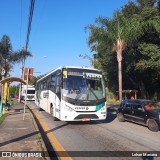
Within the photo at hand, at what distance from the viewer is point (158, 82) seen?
36.9 metres

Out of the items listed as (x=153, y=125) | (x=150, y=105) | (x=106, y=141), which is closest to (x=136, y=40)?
(x=150, y=105)

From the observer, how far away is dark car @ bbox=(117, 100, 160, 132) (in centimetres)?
1214

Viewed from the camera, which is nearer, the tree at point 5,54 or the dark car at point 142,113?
the dark car at point 142,113

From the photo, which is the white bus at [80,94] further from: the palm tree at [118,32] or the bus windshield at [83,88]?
the palm tree at [118,32]

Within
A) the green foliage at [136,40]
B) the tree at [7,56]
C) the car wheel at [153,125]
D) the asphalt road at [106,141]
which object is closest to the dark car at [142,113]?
the car wheel at [153,125]

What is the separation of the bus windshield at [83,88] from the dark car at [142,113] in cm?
192

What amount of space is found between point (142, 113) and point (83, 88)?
10.8ft

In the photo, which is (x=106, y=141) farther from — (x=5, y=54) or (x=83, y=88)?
(x=5, y=54)

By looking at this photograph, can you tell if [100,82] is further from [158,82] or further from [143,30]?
[158,82]

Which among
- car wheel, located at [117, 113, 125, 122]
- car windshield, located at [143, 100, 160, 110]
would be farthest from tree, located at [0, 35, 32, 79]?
car windshield, located at [143, 100, 160, 110]

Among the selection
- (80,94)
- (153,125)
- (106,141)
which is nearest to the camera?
(106,141)

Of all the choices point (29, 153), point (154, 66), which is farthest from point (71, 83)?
point (154, 66)

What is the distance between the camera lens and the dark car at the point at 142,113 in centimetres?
1214

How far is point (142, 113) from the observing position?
43.0 feet
